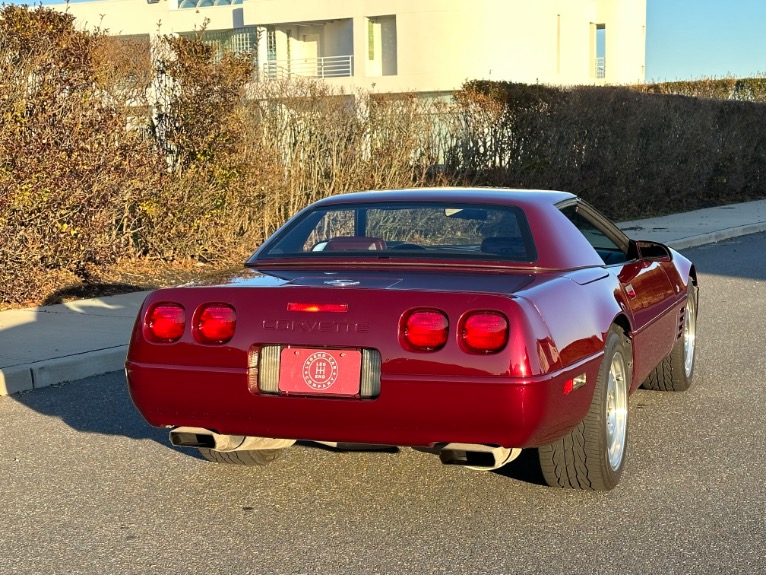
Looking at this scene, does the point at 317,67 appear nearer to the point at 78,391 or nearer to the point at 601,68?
the point at 601,68

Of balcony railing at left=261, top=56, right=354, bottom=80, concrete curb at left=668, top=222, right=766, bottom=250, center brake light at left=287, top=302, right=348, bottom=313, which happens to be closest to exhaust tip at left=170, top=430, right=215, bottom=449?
center brake light at left=287, top=302, right=348, bottom=313

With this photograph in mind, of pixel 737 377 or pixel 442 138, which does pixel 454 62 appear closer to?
pixel 442 138

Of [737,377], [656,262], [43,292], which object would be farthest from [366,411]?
[43,292]

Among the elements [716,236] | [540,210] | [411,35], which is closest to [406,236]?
[540,210]

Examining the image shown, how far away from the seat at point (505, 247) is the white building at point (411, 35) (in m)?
35.0

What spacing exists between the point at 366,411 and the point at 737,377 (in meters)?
4.13

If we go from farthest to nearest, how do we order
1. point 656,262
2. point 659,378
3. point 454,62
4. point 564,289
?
1. point 454,62
2. point 659,378
3. point 656,262
4. point 564,289

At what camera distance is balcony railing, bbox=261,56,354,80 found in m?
46.0

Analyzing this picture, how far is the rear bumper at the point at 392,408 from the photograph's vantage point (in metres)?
4.60

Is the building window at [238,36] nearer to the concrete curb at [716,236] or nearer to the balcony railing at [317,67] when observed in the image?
the balcony railing at [317,67]

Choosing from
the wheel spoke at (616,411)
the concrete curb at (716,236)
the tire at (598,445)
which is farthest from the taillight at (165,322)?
the concrete curb at (716,236)

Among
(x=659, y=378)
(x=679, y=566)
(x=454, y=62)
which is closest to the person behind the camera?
(x=679, y=566)

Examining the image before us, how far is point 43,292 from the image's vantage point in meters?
11.3

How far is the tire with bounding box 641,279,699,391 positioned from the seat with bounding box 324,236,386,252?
239 cm
